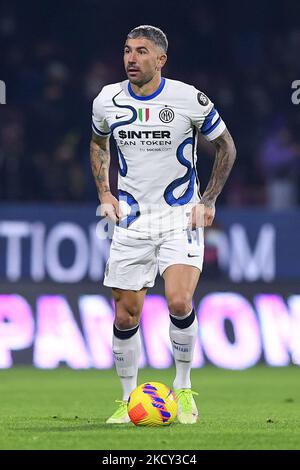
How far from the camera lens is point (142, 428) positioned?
8133mm

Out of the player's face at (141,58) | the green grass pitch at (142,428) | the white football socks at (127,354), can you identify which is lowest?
the green grass pitch at (142,428)

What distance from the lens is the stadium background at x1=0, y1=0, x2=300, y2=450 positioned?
14711mm

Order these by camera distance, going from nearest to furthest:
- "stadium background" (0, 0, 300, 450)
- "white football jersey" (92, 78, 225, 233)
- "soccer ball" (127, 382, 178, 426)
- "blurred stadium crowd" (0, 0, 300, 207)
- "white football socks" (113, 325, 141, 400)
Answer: "soccer ball" (127, 382, 178, 426) < "white football jersey" (92, 78, 225, 233) < "white football socks" (113, 325, 141, 400) < "stadium background" (0, 0, 300, 450) < "blurred stadium crowd" (0, 0, 300, 207)

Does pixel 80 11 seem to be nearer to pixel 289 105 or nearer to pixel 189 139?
pixel 289 105

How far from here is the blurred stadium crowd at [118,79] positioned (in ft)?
55.2

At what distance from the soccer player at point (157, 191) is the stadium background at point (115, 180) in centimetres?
592

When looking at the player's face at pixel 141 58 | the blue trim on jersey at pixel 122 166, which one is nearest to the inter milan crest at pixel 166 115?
the player's face at pixel 141 58

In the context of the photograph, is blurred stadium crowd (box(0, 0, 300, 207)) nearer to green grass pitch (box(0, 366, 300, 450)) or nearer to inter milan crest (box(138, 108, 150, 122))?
green grass pitch (box(0, 366, 300, 450))

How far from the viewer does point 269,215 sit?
16.2m

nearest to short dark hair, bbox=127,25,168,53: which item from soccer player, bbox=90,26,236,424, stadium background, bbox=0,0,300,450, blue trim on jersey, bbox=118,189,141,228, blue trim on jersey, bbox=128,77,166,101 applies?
soccer player, bbox=90,26,236,424

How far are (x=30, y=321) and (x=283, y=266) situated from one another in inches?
133

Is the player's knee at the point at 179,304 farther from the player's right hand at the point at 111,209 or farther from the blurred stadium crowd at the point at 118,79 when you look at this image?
the blurred stadium crowd at the point at 118,79

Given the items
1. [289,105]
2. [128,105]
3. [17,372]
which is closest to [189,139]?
[128,105]

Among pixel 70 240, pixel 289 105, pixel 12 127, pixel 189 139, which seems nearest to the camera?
pixel 189 139
